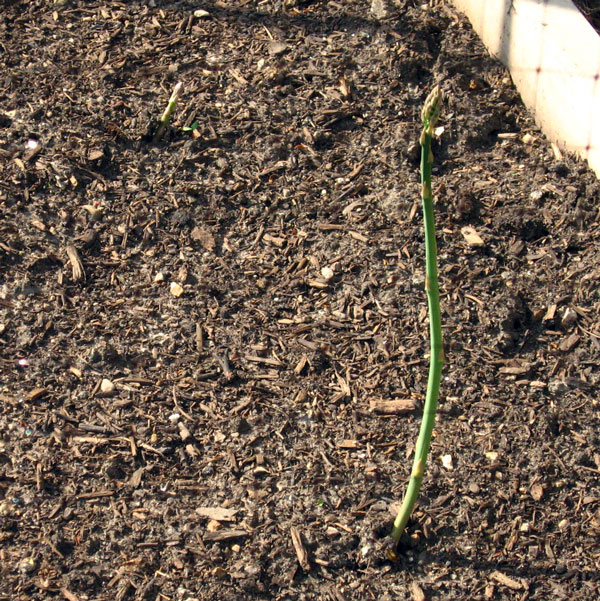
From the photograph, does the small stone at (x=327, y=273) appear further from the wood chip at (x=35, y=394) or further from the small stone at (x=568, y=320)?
the wood chip at (x=35, y=394)

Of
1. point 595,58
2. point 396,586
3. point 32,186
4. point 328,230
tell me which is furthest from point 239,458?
point 595,58

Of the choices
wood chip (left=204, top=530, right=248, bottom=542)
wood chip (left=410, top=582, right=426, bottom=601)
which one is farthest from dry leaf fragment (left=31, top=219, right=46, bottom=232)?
wood chip (left=410, top=582, right=426, bottom=601)

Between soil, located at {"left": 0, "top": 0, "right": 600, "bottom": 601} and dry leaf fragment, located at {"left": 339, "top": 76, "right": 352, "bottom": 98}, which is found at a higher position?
dry leaf fragment, located at {"left": 339, "top": 76, "right": 352, "bottom": 98}

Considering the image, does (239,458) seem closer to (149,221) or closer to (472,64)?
(149,221)

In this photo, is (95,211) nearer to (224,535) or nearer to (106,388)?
(106,388)

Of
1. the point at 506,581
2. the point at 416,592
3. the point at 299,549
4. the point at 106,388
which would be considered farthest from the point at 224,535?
the point at 506,581

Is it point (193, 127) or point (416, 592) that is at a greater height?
point (193, 127)

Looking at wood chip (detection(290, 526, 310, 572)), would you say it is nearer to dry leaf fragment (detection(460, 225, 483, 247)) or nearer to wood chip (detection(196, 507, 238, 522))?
wood chip (detection(196, 507, 238, 522))
